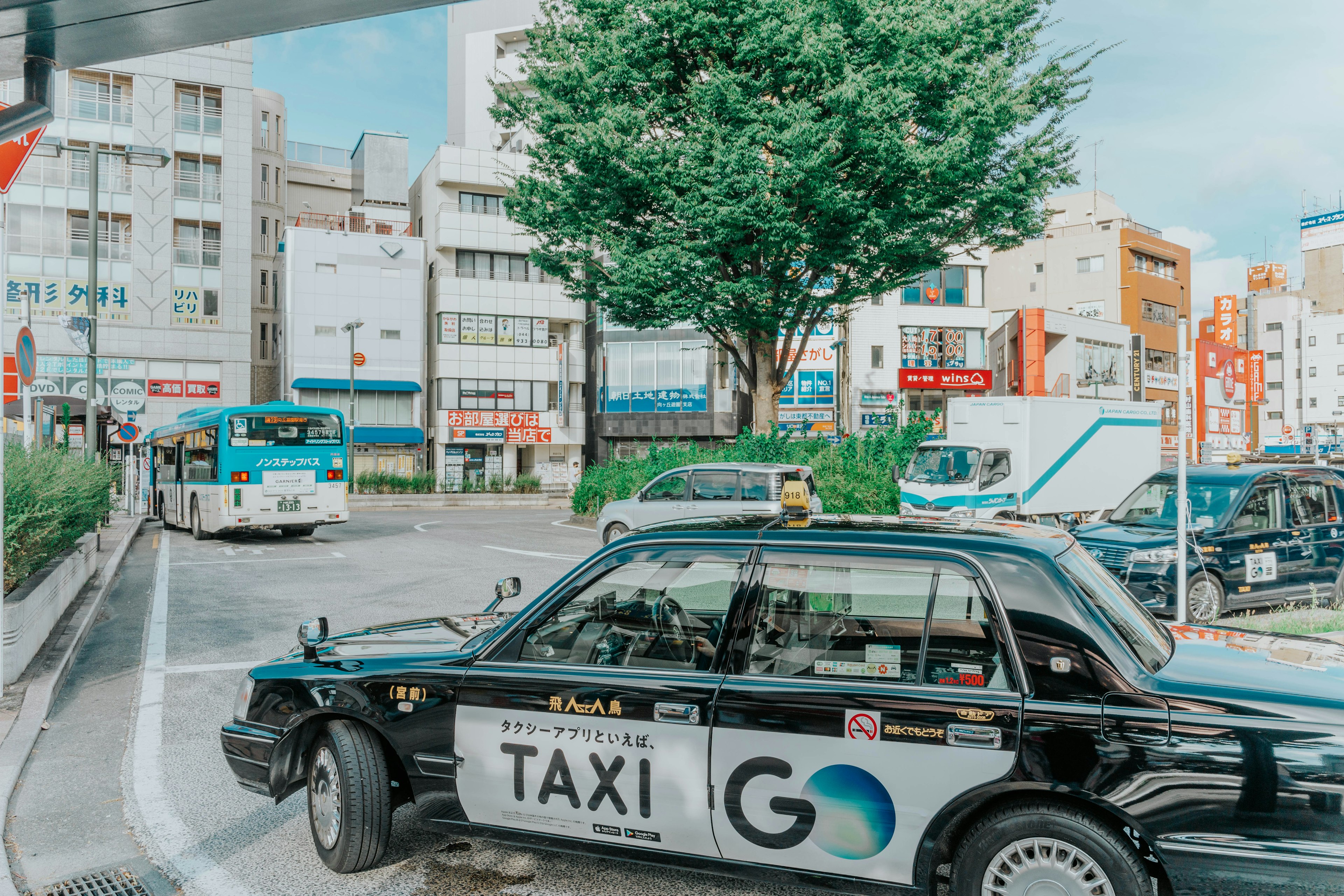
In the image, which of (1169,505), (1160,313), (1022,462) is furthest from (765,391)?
(1160,313)

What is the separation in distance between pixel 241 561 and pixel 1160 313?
61917mm

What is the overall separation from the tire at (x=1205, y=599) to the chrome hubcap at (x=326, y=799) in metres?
8.63

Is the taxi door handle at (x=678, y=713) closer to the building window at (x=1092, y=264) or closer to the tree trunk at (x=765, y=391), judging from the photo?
the tree trunk at (x=765, y=391)

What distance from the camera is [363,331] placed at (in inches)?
1956

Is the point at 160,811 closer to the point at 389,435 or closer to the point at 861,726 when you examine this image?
the point at 861,726

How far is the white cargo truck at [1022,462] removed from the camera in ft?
59.4

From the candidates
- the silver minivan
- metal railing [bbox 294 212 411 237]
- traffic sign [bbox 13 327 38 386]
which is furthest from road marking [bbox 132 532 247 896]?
metal railing [bbox 294 212 411 237]

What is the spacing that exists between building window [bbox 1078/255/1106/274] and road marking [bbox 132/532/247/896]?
208 feet

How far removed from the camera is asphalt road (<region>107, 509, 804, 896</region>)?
149 inches

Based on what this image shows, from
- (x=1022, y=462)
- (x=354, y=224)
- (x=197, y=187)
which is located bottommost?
(x=1022, y=462)

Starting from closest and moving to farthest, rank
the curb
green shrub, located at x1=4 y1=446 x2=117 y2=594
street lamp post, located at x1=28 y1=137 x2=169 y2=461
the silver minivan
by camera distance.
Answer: the curb → green shrub, located at x1=4 y1=446 x2=117 y2=594 → the silver minivan → street lamp post, located at x1=28 y1=137 x2=169 y2=461

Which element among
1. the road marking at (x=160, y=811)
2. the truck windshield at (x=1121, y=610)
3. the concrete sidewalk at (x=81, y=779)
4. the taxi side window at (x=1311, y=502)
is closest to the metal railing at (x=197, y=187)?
the concrete sidewalk at (x=81, y=779)

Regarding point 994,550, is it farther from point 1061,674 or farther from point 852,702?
point 852,702

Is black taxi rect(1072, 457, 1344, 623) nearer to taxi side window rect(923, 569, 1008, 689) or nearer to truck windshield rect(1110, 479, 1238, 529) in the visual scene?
truck windshield rect(1110, 479, 1238, 529)
